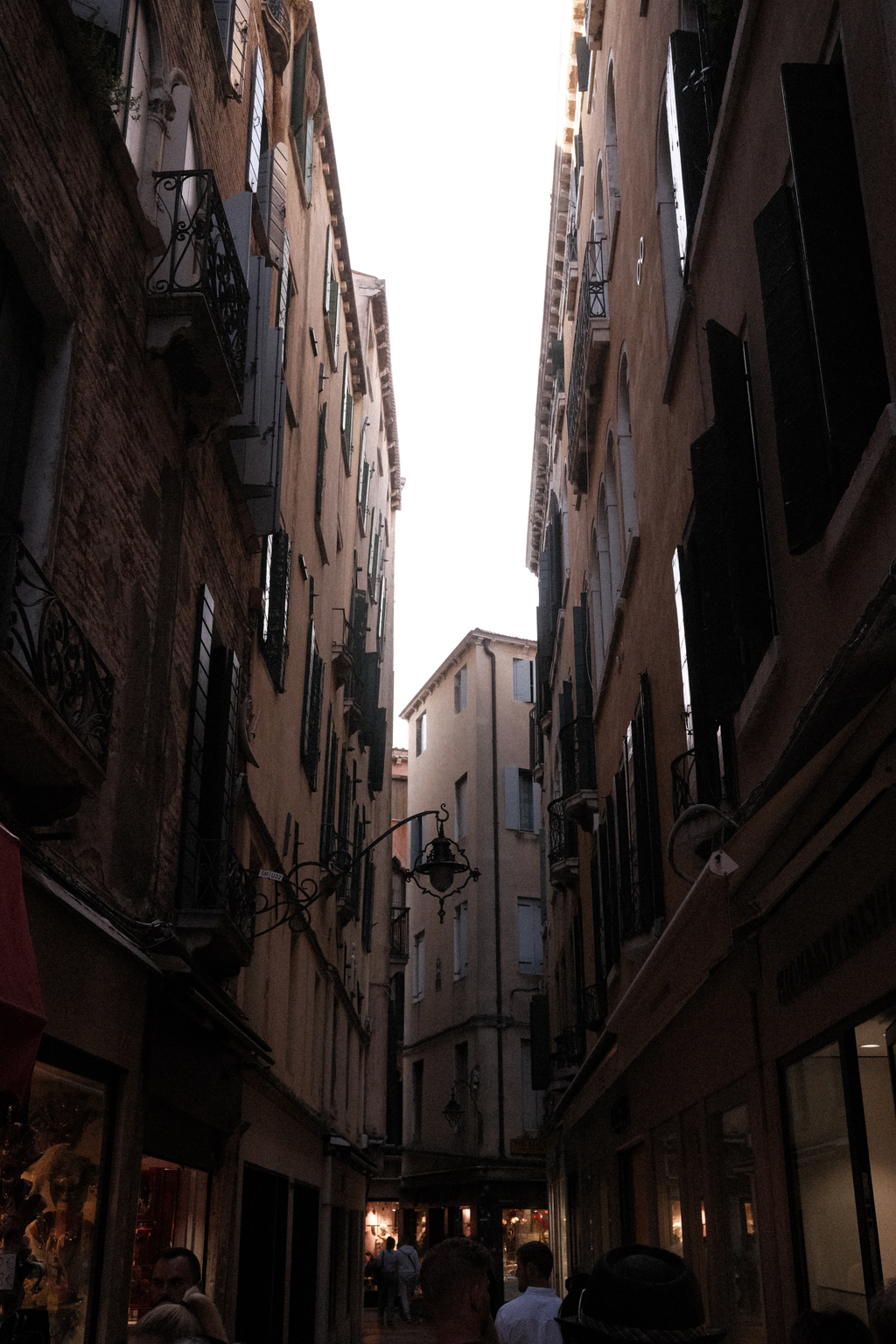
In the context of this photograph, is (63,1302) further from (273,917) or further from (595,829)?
(595,829)

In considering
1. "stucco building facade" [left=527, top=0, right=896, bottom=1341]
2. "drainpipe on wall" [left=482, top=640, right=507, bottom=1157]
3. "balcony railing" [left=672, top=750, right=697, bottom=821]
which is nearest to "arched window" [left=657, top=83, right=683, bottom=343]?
"stucco building facade" [left=527, top=0, right=896, bottom=1341]

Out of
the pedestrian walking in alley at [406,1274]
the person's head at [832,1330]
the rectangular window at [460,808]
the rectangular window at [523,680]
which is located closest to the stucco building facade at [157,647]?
the person's head at [832,1330]

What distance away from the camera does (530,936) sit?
38344mm

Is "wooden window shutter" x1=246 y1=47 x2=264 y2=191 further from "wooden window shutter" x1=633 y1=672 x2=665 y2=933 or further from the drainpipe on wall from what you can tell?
the drainpipe on wall

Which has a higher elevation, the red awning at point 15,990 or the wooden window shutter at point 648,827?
the wooden window shutter at point 648,827

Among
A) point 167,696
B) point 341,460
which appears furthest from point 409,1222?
point 167,696

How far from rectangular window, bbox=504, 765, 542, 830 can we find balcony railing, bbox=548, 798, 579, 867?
57.1 ft

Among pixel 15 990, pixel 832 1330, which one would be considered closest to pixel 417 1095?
pixel 15 990

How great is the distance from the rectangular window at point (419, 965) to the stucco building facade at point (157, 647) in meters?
24.8

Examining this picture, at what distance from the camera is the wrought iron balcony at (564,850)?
20.0 meters

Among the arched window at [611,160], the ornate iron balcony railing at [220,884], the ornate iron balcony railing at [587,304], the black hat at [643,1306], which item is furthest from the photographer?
the ornate iron balcony railing at [587,304]

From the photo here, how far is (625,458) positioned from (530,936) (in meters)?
26.7

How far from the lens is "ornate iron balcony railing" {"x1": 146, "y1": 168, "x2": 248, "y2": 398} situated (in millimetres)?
8641

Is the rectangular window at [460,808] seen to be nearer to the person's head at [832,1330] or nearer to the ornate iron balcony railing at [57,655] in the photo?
the ornate iron balcony railing at [57,655]
